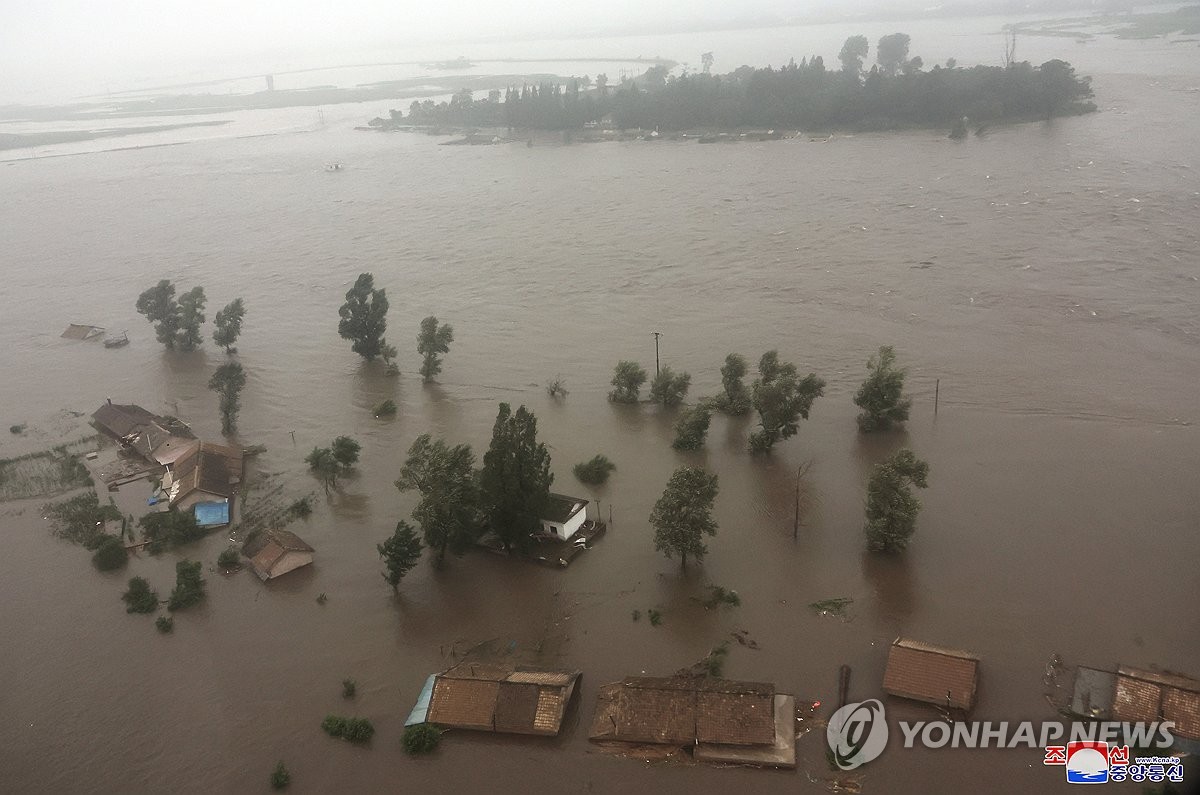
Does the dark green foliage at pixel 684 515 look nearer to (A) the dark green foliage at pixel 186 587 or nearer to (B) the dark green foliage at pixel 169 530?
(A) the dark green foliage at pixel 186 587

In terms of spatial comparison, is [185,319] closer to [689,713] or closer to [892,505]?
[689,713]

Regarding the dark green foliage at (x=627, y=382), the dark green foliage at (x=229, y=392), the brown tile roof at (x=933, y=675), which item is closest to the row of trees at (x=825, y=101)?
the dark green foliage at (x=627, y=382)

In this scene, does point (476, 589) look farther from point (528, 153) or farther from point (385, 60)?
point (385, 60)

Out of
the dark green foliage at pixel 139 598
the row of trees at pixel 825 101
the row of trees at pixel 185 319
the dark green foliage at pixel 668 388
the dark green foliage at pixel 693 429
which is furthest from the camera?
the row of trees at pixel 825 101

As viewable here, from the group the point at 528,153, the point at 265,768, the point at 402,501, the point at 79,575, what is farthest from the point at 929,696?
the point at 528,153

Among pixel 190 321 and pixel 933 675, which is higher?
pixel 190 321

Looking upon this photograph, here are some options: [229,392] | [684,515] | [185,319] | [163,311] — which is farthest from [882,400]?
[163,311]

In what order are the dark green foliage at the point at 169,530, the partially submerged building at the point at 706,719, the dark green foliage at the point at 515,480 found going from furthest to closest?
the dark green foliage at the point at 169,530 → the dark green foliage at the point at 515,480 → the partially submerged building at the point at 706,719
